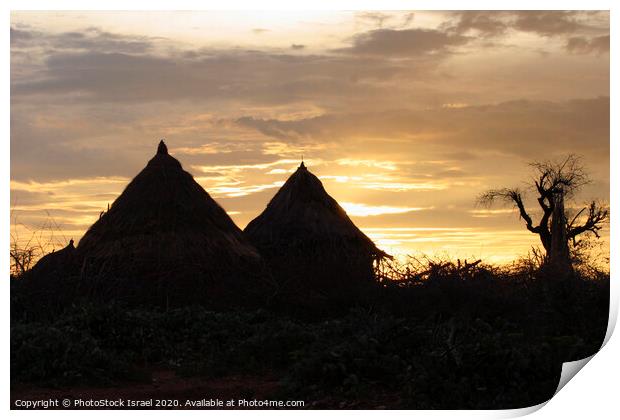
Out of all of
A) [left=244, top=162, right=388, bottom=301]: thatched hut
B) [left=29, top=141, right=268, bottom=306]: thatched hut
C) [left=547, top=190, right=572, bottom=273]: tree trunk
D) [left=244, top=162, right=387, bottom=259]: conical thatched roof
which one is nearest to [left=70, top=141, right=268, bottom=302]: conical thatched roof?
[left=29, top=141, right=268, bottom=306]: thatched hut

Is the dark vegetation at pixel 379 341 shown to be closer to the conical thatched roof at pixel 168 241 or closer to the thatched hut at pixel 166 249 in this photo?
the thatched hut at pixel 166 249

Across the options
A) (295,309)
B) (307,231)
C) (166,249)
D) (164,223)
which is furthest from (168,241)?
(307,231)

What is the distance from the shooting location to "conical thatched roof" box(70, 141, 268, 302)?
12.3 meters

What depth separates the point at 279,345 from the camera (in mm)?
9539

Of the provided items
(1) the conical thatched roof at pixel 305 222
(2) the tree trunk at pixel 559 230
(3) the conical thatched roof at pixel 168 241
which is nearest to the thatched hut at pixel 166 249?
(3) the conical thatched roof at pixel 168 241

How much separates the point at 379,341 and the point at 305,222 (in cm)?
740

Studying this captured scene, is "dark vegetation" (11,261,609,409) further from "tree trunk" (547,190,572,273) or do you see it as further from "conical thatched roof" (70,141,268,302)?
"tree trunk" (547,190,572,273)

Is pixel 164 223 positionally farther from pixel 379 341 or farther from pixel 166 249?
pixel 379 341

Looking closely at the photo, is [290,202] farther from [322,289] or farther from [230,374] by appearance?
[230,374]

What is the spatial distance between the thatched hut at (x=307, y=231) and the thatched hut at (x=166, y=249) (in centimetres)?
136

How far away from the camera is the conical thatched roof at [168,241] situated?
40.5 feet

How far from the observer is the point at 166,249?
492 inches

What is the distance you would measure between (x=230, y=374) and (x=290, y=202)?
725 centimetres

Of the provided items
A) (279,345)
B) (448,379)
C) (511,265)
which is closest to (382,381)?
(448,379)
